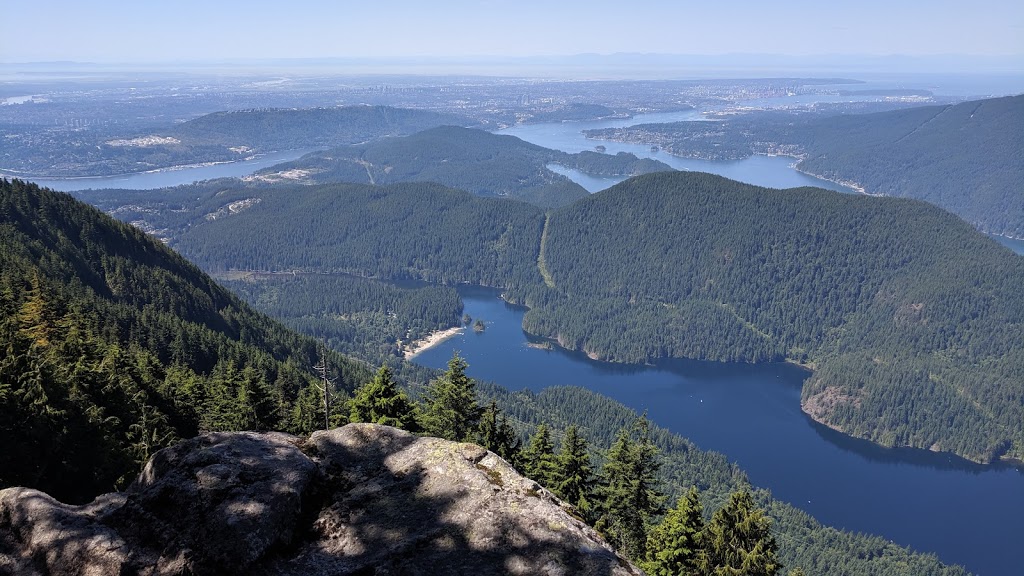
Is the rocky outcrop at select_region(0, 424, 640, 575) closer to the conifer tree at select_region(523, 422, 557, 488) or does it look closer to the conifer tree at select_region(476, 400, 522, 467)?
the conifer tree at select_region(476, 400, 522, 467)

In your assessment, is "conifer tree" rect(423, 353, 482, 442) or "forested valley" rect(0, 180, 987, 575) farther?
"conifer tree" rect(423, 353, 482, 442)

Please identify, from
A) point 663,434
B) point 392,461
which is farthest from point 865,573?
point 392,461

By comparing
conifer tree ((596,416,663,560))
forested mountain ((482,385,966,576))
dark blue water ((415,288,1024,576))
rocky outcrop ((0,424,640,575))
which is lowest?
dark blue water ((415,288,1024,576))

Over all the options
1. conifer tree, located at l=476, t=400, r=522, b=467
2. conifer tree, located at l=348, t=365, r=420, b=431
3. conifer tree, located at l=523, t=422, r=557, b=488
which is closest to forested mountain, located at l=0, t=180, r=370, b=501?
conifer tree, located at l=348, t=365, r=420, b=431

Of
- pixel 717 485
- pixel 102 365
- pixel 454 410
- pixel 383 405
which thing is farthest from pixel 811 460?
pixel 102 365

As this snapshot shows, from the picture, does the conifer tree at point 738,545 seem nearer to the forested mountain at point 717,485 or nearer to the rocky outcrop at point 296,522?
the rocky outcrop at point 296,522

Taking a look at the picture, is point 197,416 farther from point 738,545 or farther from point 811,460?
point 811,460
